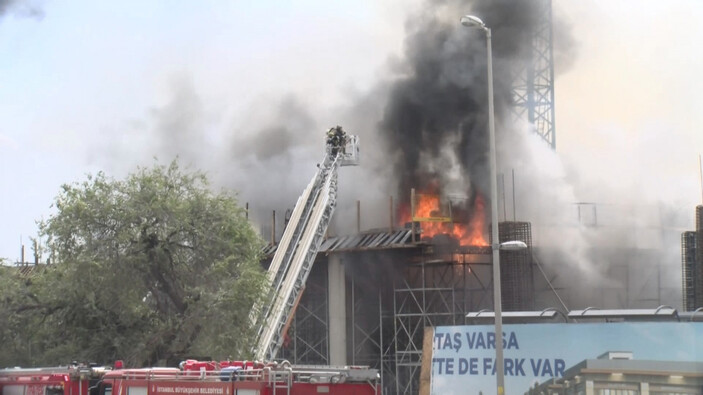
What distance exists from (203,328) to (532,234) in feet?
52.7

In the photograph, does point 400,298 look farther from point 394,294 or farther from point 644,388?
point 644,388

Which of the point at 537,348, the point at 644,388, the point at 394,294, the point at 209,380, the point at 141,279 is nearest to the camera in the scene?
the point at 209,380

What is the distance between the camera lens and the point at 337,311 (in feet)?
147

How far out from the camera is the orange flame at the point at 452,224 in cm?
4231

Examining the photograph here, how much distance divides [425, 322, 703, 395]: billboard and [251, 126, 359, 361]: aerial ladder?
1370 cm

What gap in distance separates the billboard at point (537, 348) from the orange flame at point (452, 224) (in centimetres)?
1916

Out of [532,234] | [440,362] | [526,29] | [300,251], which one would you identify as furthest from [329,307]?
[440,362]

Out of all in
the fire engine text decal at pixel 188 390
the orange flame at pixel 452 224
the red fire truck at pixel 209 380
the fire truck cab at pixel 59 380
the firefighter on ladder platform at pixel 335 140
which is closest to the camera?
the red fire truck at pixel 209 380

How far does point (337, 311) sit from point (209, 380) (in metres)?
26.8

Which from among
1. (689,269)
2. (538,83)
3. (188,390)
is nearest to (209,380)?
(188,390)

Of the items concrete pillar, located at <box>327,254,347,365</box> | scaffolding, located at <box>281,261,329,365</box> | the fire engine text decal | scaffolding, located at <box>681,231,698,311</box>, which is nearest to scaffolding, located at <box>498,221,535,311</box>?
scaffolding, located at <box>681,231,698,311</box>

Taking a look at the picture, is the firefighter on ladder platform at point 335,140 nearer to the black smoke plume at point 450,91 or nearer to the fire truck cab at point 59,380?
the black smoke plume at point 450,91

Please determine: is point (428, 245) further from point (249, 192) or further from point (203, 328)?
point (249, 192)

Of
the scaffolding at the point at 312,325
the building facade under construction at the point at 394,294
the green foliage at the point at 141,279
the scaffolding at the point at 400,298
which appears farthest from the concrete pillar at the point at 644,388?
the scaffolding at the point at 312,325
